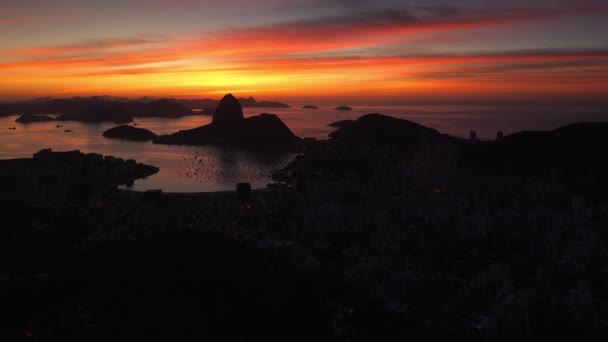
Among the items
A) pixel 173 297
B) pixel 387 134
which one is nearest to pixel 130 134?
pixel 387 134

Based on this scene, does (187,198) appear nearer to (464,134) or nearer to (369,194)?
(369,194)

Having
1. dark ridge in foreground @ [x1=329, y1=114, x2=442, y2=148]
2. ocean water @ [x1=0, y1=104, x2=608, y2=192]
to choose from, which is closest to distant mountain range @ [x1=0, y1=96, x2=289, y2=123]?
ocean water @ [x1=0, y1=104, x2=608, y2=192]

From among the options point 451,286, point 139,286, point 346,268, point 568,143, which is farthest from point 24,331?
point 568,143

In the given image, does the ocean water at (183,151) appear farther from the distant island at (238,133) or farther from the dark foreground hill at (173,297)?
the dark foreground hill at (173,297)

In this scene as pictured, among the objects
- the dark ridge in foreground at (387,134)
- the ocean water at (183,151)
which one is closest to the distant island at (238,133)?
the ocean water at (183,151)

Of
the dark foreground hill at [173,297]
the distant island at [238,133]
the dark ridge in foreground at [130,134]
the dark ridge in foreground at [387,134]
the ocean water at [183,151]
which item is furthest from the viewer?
the dark ridge in foreground at [130,134]

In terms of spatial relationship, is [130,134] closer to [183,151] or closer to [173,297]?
[183,151]

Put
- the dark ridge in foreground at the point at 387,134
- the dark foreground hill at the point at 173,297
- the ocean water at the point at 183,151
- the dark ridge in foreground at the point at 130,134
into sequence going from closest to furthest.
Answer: the dark foreground hill at the point at 173,297, the ocean water at the point at 183,151, the dark ridge in foreground at the point at 387,134, the dark ridge in foreground at the point at 130,134

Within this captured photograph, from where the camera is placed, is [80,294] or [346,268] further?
[346,268]
